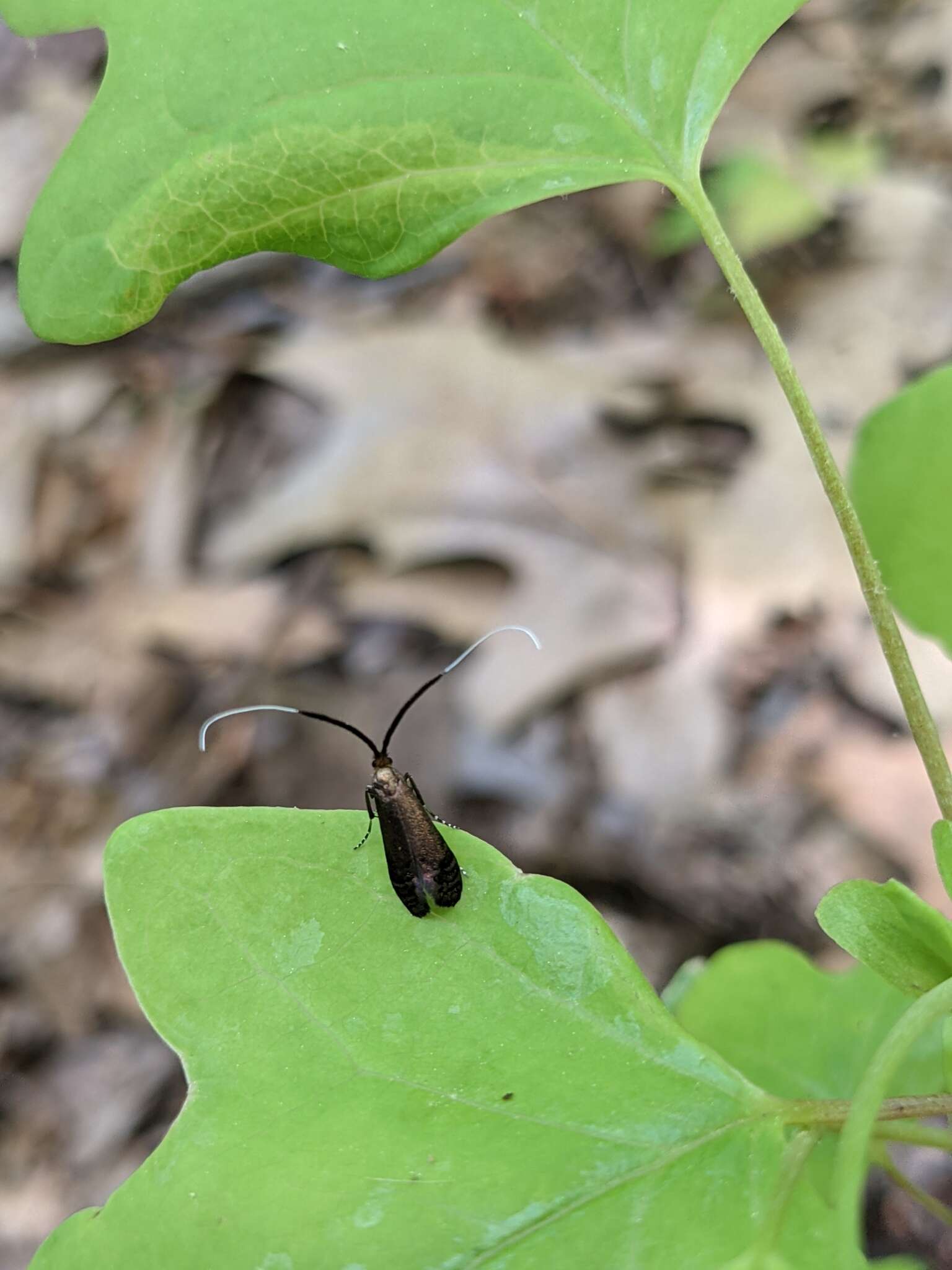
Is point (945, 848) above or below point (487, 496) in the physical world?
above

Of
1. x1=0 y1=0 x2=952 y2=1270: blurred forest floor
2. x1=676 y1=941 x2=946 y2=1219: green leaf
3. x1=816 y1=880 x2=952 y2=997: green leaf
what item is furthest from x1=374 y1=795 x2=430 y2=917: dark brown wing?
x1=0 y1=0 x2=952 y2=1270: blurred forest floor

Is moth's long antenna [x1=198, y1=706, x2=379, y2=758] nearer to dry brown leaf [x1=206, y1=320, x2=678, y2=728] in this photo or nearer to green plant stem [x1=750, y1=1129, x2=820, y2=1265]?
dry brown leaf [x1=206, y1=320, x2=678, y2=728]

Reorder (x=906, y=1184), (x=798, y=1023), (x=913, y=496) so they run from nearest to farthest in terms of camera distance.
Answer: (x=913, y=496), (x=906, y=1184), (x=798, y=1023)

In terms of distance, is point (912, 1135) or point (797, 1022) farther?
point (797, 1022)

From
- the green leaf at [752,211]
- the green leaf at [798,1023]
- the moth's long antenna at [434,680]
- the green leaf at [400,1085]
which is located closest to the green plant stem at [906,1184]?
the green leaf at [798,1023]

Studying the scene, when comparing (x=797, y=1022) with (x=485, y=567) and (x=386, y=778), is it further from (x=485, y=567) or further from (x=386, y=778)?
(x=485, y=567)

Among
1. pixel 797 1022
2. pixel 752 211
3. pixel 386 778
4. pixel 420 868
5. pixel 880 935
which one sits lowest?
pixel 797 1022

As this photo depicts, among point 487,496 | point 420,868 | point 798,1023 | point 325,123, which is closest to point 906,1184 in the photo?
point 798,1023

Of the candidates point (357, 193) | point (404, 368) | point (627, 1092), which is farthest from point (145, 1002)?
point (404, 368)
